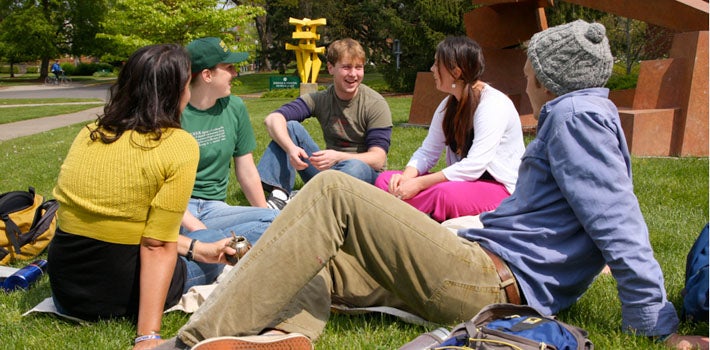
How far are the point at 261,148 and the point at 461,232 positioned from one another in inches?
282

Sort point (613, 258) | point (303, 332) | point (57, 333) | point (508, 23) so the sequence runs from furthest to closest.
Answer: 1. point (508, 23)
2. point (57, 333)
3. point (303, 332)
4. point (613, 258)

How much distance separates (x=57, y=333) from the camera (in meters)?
2.96

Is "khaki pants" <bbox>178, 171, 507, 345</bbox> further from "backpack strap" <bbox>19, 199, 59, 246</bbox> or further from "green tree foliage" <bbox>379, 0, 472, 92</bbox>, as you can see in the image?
"green tree foliage" <bbox>379, 0, 472, 92</bbox>

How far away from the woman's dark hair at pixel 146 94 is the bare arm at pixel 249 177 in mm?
1696

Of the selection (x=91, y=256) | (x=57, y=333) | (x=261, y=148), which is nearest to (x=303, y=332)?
(x=91, y=256)

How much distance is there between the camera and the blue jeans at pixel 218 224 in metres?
3.42

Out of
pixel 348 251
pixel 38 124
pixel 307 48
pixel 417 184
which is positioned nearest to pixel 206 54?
pixel 417 184

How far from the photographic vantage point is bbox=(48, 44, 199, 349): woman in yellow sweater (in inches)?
105

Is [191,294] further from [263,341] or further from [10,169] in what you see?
[10,169]

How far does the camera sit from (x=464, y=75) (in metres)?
4.20

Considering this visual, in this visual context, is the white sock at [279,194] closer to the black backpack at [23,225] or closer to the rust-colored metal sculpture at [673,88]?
the black backpack at [23,225]

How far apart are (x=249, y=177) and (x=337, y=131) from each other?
3.54 ft

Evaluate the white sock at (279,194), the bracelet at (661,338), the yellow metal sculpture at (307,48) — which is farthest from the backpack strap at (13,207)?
the yellow metal sculpture at (307,48)

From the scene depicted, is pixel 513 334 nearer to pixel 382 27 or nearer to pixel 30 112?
pixel 30 112
